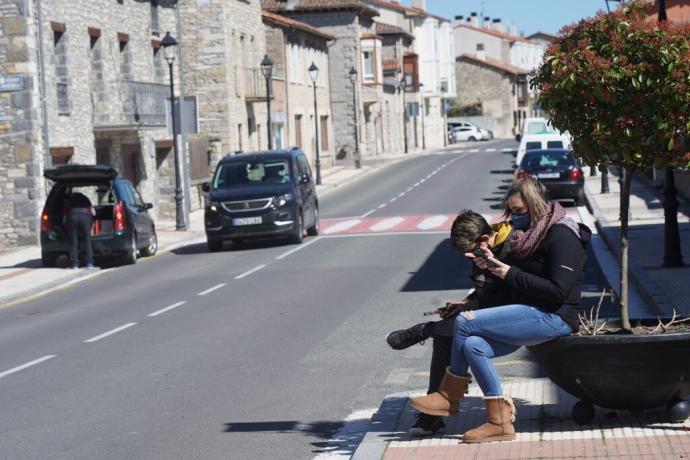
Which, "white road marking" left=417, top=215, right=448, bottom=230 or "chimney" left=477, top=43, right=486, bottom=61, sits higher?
"chimney" left=477, top=43, right=486, bottom=61

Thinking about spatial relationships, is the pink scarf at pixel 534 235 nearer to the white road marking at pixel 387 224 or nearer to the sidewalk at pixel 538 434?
the sidewalk at pixel 538 434

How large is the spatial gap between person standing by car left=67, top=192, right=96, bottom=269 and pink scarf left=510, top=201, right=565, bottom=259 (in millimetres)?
17284

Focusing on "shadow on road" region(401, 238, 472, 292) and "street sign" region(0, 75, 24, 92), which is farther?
"street sign" region(0, 75, 24, 92)

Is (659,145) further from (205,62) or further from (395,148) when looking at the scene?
(395,148)

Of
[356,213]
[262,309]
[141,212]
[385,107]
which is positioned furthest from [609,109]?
[385,107]

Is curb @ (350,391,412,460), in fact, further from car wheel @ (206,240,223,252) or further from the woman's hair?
car wheel @ (206,240,223,252)

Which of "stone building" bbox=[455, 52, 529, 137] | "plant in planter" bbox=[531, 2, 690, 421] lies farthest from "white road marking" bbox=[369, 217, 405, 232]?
"stone building" bbox=[455, 52, 529, 137]

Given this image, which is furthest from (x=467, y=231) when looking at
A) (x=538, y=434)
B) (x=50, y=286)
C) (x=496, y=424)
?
(x=50, y=286)

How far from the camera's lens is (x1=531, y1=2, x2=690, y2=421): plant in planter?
23.7 ft

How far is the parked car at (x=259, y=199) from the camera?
26.5 metres

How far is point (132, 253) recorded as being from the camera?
82.0 feet

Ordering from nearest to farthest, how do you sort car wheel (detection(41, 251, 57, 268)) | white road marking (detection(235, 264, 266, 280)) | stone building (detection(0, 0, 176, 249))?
white road marking (detection(235, 264, 266, 280)) < car wheel (detection(41, 251, 57, 268)) < stone building (detection(0, 0, 176, 249))

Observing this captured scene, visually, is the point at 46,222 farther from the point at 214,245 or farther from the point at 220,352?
the point at 220,352

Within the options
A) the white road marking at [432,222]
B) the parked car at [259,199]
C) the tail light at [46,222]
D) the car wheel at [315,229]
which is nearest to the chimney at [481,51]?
the white road marking at [432,222]
